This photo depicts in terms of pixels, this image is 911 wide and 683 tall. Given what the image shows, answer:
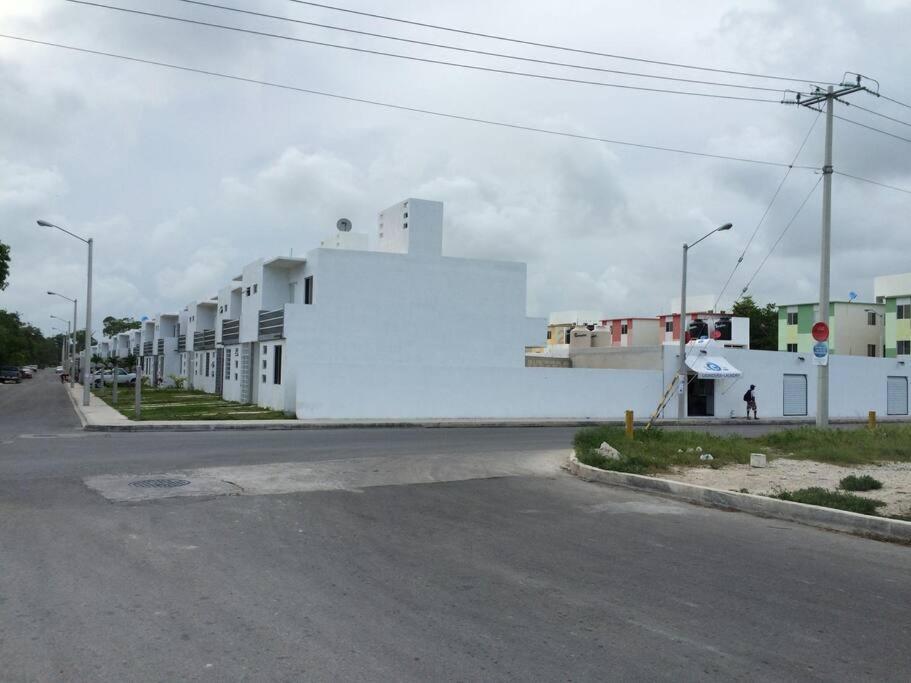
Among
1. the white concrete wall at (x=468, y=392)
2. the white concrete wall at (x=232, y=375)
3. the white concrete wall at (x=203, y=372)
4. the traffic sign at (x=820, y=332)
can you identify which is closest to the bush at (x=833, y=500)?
the traffic sign at (x=820, y=332)

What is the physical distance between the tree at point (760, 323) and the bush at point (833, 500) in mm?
71466

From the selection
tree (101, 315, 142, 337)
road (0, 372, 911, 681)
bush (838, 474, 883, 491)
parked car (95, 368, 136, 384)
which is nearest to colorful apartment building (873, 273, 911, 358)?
bush (838, 474, 883, 491)

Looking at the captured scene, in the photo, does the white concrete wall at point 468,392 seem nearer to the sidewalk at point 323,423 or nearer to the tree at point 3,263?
the sidewalk at point 323,423

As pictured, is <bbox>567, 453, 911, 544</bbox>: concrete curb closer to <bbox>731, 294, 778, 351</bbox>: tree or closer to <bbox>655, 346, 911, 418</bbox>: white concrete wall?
<bbox>655, 346, 911, 418</bbox>: white concrete wall

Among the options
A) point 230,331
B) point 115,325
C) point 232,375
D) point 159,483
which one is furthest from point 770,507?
point 115,325

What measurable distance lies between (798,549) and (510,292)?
2534 centimetres

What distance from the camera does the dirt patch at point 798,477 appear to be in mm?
11078

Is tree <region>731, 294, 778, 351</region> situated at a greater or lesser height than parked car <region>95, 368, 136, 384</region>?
greater

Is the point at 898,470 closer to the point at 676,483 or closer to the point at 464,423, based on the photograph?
the point at 676,483

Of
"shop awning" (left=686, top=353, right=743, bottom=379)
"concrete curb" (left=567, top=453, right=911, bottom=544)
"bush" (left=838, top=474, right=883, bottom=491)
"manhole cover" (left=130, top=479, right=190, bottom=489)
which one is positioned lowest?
"manhole cover" (left=130, top=479, right=190, bottom=489)

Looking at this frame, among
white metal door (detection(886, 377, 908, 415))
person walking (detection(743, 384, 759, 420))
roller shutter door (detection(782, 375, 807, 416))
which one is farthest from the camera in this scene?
white metal door (detection(886, 377, 908, 415))

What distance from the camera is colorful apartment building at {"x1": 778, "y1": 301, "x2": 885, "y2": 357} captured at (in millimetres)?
66750

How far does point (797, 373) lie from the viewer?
40.0m

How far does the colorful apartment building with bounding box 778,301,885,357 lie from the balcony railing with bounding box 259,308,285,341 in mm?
51715
